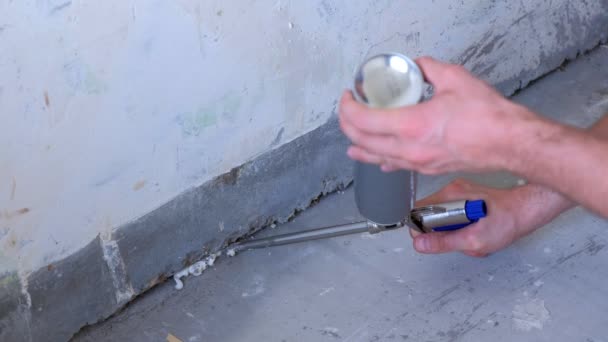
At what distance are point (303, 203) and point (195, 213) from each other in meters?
0.31

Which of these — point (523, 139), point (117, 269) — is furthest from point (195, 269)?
point (523, 139)

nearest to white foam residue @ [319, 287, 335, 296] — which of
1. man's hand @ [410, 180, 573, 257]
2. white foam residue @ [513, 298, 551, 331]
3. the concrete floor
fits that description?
the concrete floor

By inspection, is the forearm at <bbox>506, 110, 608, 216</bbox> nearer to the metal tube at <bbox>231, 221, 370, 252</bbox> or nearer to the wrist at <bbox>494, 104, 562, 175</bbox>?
the wrist at <bbox>494, 104, 562, 175</bbox>

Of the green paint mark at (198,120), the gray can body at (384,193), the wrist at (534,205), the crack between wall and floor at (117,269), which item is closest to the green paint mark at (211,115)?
the green paint mark at (198,120)

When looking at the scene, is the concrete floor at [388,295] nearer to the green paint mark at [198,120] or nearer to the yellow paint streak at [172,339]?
the yellow paint streak at [172,339]

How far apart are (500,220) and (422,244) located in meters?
0.15

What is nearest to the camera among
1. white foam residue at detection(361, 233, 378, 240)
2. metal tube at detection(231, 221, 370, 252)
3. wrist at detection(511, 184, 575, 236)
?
wrist at detection(511, 184, 575, 236)

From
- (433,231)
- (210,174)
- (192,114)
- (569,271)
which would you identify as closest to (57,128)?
(192,114)

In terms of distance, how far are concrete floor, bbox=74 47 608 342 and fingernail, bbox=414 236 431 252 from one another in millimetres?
127

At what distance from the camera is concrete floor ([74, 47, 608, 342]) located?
62.0 inches

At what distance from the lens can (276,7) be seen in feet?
5.24

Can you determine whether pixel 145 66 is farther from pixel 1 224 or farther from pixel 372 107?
pixel 372 107

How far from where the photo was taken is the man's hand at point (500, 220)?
150 centimetres

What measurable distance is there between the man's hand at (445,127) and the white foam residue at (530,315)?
63 centimetres
